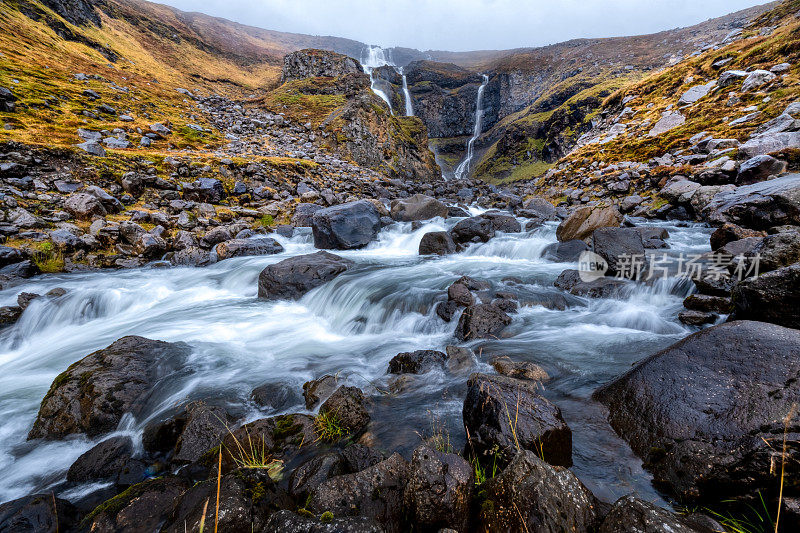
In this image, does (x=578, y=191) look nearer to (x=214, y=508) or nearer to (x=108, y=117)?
(x=214, y=508)

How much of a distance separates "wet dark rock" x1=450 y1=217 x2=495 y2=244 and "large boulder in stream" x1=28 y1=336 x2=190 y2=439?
10996 millimetres

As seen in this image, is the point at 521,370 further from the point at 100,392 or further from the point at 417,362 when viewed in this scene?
the point at 100,392

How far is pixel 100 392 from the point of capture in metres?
3.96

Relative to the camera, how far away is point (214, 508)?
2.03 m

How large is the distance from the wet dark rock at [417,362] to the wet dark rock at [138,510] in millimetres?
3109

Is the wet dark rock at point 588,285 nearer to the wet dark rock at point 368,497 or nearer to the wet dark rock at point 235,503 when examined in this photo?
the wet dark rock at point 368,497

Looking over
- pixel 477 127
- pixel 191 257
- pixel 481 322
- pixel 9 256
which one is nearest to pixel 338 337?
pixel 481 322

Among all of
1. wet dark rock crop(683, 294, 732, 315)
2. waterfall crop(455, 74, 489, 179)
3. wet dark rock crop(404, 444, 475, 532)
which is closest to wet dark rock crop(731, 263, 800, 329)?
wet dark rock crop(683, 294, 732, 315)

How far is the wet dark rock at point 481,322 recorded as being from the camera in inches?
237

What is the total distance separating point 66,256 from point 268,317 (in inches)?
299

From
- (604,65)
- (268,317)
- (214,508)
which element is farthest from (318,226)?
(604,65)

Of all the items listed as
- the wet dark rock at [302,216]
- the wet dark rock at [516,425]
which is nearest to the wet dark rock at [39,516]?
the wet dark rock at [516,425]

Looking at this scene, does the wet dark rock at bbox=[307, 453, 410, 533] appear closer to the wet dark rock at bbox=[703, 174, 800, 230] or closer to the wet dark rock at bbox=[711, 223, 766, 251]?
the wet dark rock at bbox=[711, 223, 766, 251]

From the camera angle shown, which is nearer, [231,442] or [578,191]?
[231,442]
